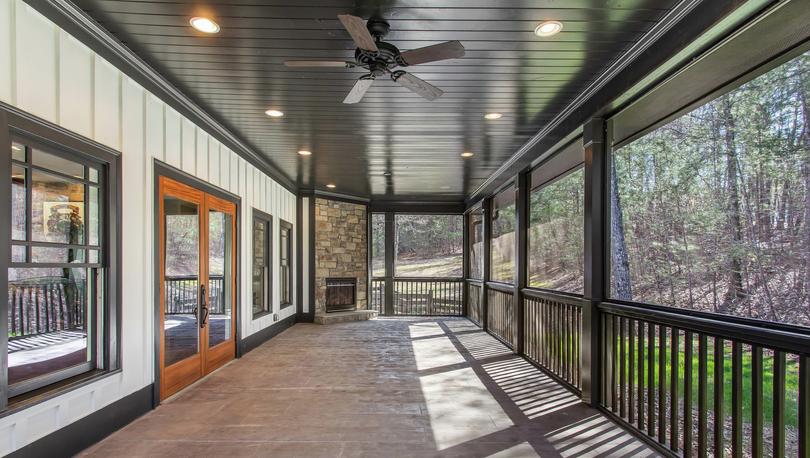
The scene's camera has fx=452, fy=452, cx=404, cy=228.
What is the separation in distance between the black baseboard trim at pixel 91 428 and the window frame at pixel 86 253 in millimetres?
243

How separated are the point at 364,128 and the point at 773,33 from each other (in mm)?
3508

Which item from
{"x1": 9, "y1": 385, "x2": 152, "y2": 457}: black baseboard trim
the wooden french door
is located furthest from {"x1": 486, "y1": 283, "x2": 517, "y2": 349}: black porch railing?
{"x1": 9, "y1": 385, "x2": 152, "y2": 457}: black baseboard trim

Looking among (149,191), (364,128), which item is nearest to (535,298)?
(364,128)

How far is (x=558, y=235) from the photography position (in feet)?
24.6

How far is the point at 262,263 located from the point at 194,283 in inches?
90.6

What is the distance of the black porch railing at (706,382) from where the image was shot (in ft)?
7.04

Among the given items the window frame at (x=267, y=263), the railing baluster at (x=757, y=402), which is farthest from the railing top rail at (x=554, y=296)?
the window frame at (x=267, y=263)

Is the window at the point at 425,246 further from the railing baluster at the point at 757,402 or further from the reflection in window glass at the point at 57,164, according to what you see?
the railing baluster at the point at 757,402

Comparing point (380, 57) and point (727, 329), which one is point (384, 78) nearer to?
point (380, 57)

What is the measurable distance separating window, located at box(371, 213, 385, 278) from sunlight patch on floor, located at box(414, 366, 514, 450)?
5.45m

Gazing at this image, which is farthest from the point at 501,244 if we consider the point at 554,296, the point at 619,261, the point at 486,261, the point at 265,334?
the point at 265,334

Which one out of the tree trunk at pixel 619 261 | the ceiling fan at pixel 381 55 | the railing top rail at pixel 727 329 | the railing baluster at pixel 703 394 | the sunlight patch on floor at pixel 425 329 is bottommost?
the sunlight patch on floor at pixel 425 329

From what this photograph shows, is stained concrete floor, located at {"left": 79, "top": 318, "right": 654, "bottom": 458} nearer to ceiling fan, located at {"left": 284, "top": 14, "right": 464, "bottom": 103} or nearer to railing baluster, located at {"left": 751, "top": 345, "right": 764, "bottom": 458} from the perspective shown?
railing baluster, located at {"left": 751, "top": 345, "right": 764, "bottom": 458}

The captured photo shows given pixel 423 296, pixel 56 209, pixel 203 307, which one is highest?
pixel 56 209
